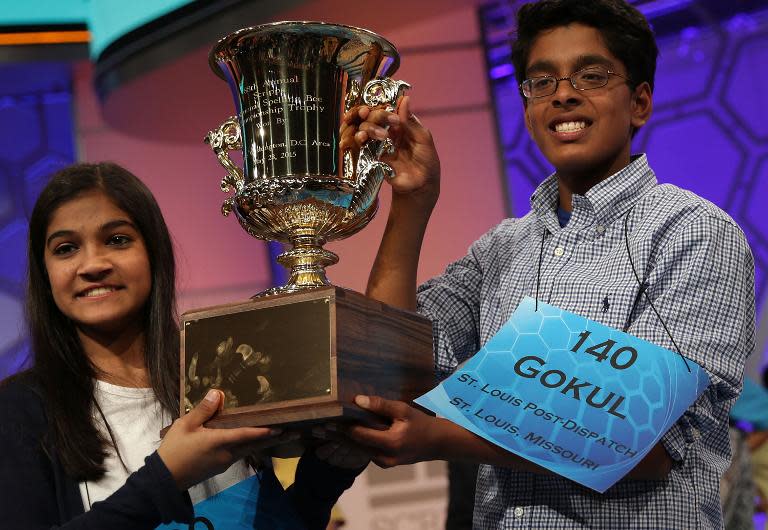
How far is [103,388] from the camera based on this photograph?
1.59 meters

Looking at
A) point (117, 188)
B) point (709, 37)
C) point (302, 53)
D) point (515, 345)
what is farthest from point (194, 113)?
point (515, 345)

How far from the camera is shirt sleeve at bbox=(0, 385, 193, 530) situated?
131 centimetres

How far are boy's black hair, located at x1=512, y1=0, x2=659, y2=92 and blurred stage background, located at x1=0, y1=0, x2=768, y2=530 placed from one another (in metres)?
1.91

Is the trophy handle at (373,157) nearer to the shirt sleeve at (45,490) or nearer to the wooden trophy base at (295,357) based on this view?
the wooden trophy base at (295,357)

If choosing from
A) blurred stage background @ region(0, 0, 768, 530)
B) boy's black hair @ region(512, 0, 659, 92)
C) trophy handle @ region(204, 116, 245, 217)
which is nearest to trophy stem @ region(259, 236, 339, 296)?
trophy handle @ region(204, 116, 245, 217)

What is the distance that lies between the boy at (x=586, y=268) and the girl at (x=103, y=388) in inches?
10.9

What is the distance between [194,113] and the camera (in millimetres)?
3928

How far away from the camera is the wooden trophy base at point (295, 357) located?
122 centimetres

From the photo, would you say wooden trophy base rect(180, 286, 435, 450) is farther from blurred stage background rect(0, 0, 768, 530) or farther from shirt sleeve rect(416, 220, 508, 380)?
blurred stage background rect(0, 0, 768, 530)

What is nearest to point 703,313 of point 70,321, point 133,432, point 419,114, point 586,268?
point 586,268

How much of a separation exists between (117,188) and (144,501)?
0.58 m

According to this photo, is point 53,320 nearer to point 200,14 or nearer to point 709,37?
point 200,14

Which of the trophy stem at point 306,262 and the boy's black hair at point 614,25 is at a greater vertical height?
the boy's black hair at point 614,25

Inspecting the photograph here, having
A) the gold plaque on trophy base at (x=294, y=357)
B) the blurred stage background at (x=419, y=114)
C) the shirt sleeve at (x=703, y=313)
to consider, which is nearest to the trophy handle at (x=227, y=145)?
the gold plaque on trophy base at (x=294, y=357)
